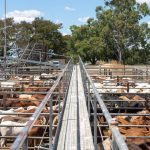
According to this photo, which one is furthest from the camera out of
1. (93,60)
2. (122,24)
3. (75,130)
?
(93,60)

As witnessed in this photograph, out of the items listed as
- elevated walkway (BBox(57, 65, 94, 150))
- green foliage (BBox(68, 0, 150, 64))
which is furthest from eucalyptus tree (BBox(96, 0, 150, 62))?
elevated walkway (BBox(57, 65, 94, 150))

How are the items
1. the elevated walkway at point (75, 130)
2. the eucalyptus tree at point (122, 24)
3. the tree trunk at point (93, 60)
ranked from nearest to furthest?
1. the elevated walkway at point (75, 130)
2. the eucalyptus tree at point (122, 24)
3. the tree trunk at point (93, 60)

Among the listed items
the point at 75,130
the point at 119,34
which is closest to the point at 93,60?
the point at 119,34

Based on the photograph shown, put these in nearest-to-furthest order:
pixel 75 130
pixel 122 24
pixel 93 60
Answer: pixel 75 130 < pixel 122 24 < pixel 93 60

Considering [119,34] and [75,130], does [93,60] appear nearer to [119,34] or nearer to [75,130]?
[119,34]

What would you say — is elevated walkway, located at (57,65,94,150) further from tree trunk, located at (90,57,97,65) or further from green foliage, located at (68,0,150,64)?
tree trunk, located at (90,57,97,65)

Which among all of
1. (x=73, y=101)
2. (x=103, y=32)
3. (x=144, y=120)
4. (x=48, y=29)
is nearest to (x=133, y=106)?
(x=73, y=101)

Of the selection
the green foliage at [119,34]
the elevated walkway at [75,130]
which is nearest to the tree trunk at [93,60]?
the green foliage at [119,34]

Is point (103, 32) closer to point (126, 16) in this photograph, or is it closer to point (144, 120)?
point (126, 16)

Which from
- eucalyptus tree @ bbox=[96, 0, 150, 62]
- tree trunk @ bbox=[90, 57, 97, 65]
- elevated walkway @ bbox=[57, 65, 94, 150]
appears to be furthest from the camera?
tree trunk @ bbox=[90, 57, 97, 65]

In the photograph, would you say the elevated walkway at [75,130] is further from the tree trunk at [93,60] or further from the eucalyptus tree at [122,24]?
the tree trunk at [93,60]

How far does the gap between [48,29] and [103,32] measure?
25900 millimetres

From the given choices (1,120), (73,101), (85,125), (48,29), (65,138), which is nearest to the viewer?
(65,138)

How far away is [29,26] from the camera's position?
9075 cm
